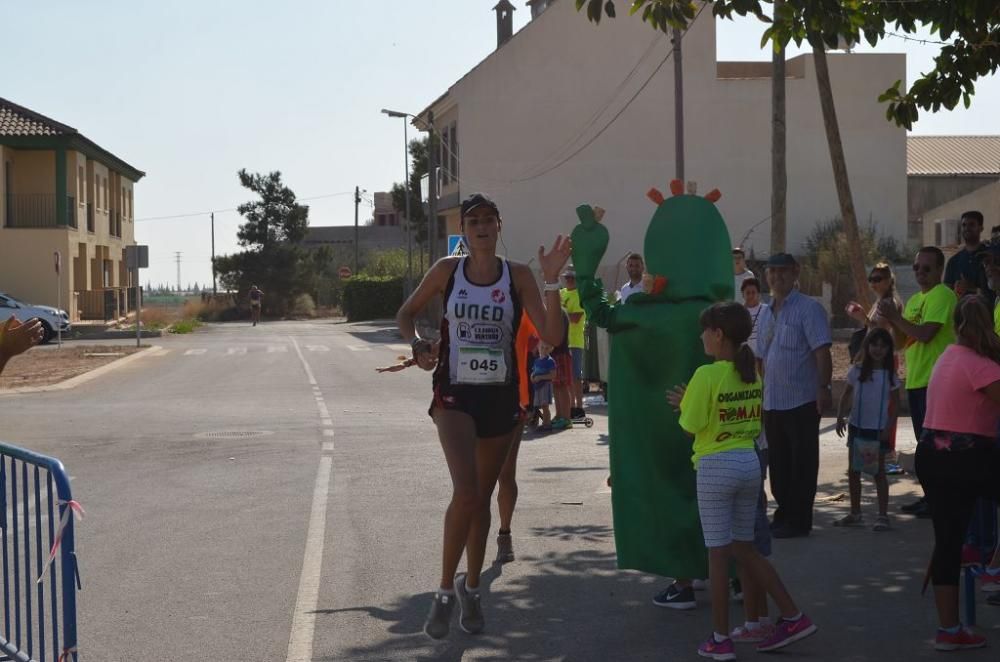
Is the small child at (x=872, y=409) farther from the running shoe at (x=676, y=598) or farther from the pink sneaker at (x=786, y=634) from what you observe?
the pink sneaker at (x=786, y=634)

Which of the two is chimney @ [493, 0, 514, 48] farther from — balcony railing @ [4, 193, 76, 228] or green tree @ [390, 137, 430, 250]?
balcony railing @ [4, 193, 76, 228]

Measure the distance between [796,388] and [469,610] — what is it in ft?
10.2

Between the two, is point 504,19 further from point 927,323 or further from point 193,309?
point 927,323

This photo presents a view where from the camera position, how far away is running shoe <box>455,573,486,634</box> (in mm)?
5977

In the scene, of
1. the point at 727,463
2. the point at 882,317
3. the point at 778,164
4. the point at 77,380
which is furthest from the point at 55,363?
the point at 727,463

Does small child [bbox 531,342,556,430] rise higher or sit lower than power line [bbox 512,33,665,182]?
lower

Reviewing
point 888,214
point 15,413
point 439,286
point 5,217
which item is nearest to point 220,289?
point 5,217

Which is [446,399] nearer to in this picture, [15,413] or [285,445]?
[285,445]

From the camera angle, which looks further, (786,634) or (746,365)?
(786,634)

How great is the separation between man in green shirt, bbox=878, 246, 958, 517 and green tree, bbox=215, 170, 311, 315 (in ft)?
201

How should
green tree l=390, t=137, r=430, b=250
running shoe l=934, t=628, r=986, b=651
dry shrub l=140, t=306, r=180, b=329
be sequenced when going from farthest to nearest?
green tree l=390, t=137, r=430, b=250 < dry shrub l=140, t=306, r=180, b=329 < running shoe l=934, t=628, r=986, b=651

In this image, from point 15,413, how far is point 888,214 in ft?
100

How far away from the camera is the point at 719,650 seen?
5469 millimetres

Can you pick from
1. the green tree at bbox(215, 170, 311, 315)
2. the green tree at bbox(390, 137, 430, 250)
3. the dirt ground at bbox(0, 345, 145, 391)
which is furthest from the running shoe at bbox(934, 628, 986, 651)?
the green tree at bbox(215, 170, 311, 315)
